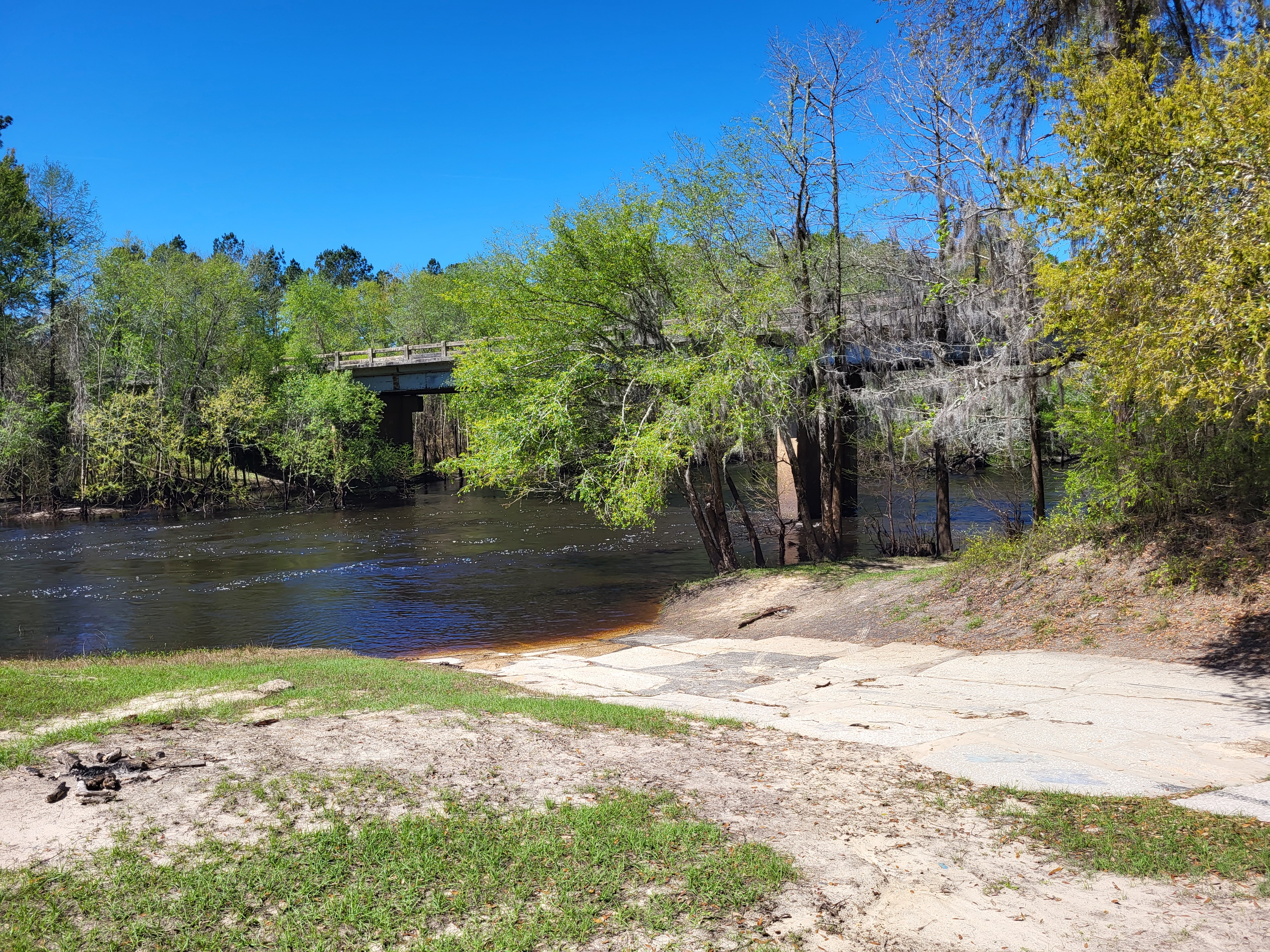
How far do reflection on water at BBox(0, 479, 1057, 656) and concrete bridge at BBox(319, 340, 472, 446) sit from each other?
11.8m

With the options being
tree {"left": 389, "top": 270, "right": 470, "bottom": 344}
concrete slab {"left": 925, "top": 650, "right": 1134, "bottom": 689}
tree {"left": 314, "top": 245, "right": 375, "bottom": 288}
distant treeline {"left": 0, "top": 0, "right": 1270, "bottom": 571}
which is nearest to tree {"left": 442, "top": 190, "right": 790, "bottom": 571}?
distant treeline {"left": 0, "top": 0, "right": 1270, "bottom": 571}

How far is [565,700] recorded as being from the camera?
1062cm

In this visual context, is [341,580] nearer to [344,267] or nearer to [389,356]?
[389,356]

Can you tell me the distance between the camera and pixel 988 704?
1056 cm

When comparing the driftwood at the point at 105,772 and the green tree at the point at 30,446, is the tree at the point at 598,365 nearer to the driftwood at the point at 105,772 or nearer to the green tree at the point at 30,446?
the driftwood at the point at 105,772

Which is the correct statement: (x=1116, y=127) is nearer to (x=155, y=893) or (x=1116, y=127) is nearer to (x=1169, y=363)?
(x=1169, y=363)

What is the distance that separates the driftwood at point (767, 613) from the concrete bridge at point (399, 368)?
34.0 meters

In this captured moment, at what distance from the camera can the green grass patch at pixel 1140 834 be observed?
18.7 feet

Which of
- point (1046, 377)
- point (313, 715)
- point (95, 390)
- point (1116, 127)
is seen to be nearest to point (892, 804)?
point (313, 715)

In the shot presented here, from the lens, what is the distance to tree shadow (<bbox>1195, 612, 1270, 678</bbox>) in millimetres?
10773

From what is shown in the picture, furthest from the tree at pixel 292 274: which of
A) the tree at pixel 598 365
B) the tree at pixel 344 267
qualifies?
the tree at pixel 598 365

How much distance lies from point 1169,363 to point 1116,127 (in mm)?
2450

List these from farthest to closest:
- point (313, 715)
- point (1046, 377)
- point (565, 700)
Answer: point (1046, 377) < point (565, 700) < point (313, 715)

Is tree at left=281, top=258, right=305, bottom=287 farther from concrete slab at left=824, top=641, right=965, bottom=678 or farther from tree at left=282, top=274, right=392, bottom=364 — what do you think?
concrete slab at left=824, top=641, right=965, bottom=678
